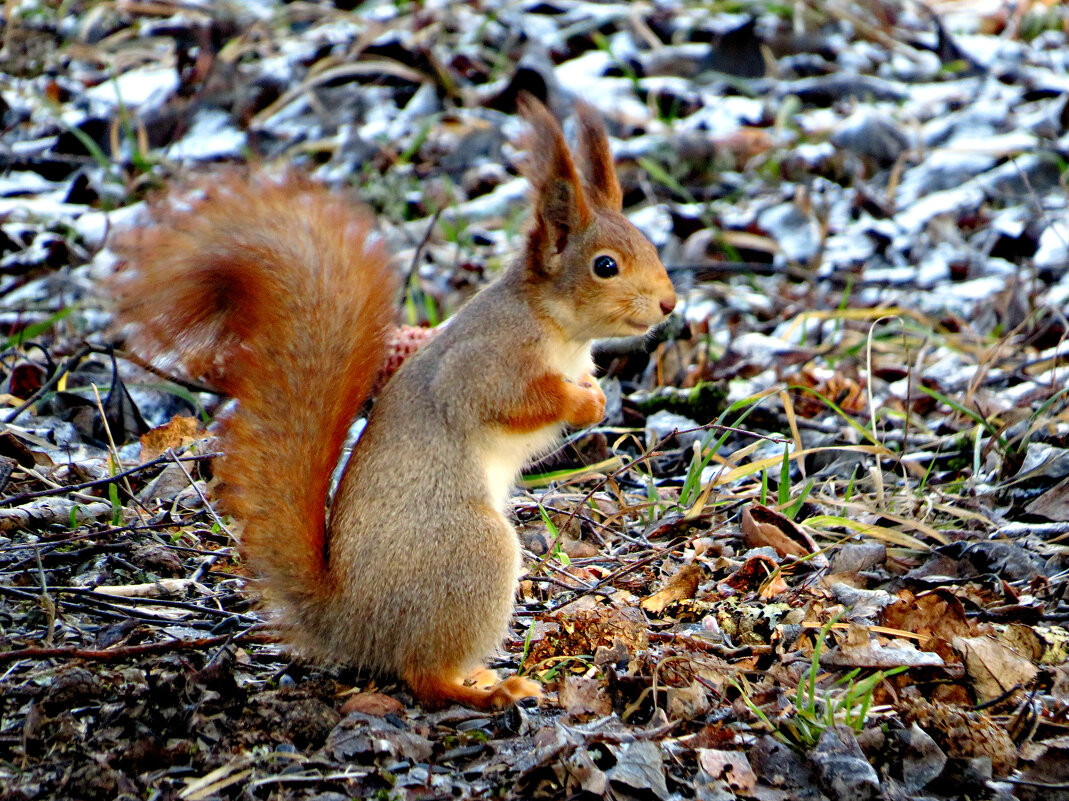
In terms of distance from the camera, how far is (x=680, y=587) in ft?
8.45

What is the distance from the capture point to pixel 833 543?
113 inches

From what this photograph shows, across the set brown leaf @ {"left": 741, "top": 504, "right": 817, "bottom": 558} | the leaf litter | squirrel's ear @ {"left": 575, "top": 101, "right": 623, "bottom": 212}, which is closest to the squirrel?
the leaf litter

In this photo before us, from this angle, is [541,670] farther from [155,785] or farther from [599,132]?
[599,132]

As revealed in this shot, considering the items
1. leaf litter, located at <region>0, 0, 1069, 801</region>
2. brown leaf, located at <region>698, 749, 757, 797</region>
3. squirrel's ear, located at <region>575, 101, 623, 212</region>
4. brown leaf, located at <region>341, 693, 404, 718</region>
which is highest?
squirrel's ear, located at <region>575, 101, 623, 212</region>

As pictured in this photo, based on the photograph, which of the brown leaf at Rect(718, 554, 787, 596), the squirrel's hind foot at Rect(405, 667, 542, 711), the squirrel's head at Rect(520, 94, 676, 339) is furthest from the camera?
the brown leaf at Rect(718, 554, 787, 596)

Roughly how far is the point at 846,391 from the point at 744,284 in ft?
4.86

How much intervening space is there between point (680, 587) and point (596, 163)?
3.26 feet

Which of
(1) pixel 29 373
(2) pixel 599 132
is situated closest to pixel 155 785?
(2) pixel 599 132

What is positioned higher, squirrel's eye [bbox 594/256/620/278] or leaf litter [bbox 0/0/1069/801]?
squirrel's eye [bbox 594/256/620/278]

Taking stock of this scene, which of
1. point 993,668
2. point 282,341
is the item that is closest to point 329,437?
point 282,341

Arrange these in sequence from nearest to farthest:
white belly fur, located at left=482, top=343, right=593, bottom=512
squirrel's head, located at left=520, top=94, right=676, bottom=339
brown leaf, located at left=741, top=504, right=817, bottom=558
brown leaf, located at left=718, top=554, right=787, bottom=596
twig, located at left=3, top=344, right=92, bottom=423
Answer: white belly fur, located at left=482, top=343, right=593, bottom=512 → squirrel's head, located at left=520, top=94, right=676, bottom=339 → brown leaf, located at left=718, top=554, right=787, bottom=596 → brown leaf, located at left=741, top=504, right=817, bottom=558 → twig, located at left=3, top=344, right=92, bottom=423

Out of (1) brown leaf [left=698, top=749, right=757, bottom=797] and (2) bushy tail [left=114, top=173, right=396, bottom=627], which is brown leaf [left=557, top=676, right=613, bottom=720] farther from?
(2) bushy tail [left=114, top=173, right=396, bottom=627]

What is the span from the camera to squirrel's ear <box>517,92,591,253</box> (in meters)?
2.34

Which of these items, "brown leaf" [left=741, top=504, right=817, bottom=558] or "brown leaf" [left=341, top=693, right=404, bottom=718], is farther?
"brown leaf" [left=741, top=504, right=817, bottom=558]
